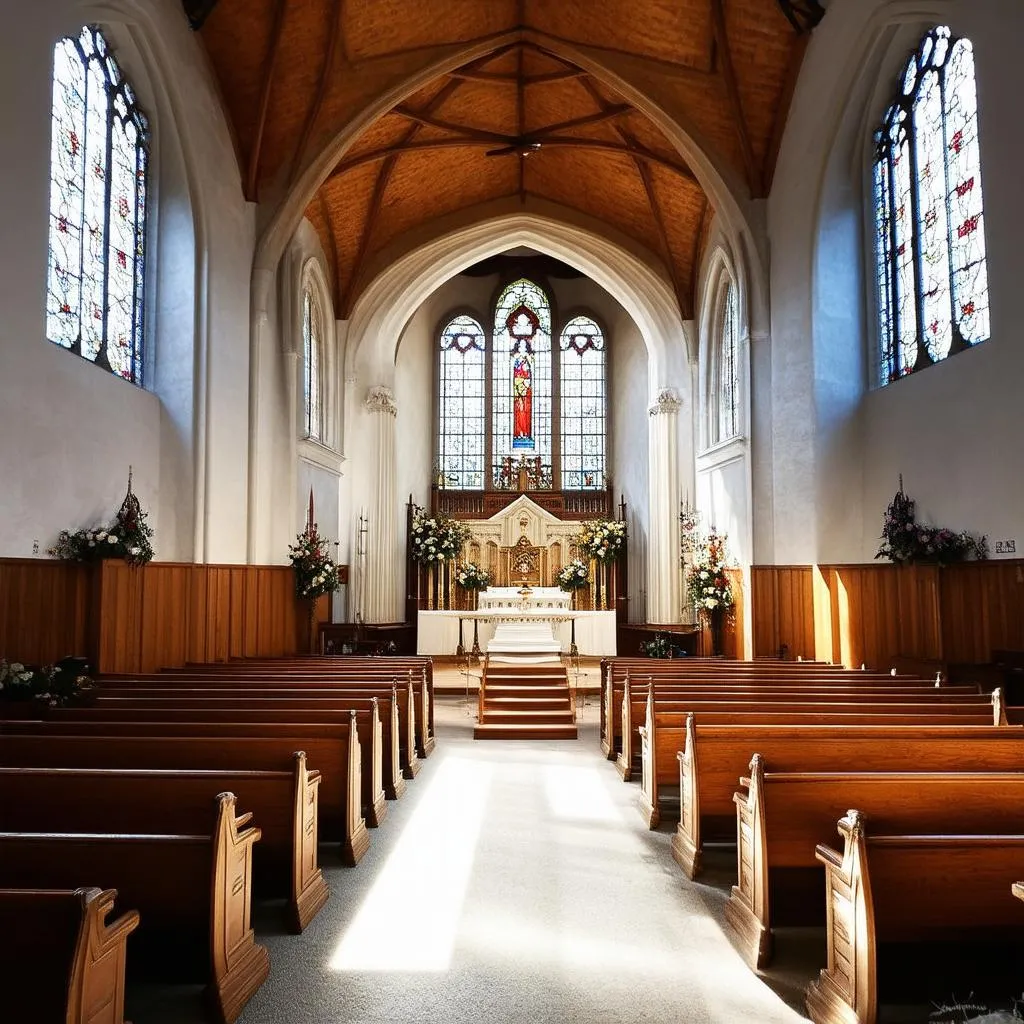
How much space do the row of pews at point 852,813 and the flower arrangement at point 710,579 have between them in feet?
23.4

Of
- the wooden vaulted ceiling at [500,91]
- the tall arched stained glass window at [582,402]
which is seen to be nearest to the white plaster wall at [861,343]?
the wooden vaulted ceiling at [500,91]

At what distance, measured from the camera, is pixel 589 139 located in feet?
52.9

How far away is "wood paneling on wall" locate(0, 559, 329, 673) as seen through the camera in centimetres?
823

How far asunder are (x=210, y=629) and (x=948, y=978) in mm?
10044

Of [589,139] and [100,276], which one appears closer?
[100,276]

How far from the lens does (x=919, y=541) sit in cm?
961

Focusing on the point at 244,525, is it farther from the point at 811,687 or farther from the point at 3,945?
the point at 3,945

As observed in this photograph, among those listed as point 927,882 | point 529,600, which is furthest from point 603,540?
point 927,882

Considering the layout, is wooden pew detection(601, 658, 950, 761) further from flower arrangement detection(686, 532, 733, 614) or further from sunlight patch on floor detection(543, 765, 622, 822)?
flower arrangement detection(686, 532, 733, 614)

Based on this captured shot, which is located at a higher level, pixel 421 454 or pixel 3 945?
pixel 421 454

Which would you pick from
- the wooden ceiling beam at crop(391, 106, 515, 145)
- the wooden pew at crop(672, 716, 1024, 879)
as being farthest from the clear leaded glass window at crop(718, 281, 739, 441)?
the wooden pew at crop(672, 716, 1024, 879)

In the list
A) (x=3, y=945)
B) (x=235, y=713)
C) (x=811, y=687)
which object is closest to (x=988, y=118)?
(x=811, y=687)

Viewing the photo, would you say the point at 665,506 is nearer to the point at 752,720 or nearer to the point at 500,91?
the point at 500,91

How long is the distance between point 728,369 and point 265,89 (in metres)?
9.30
